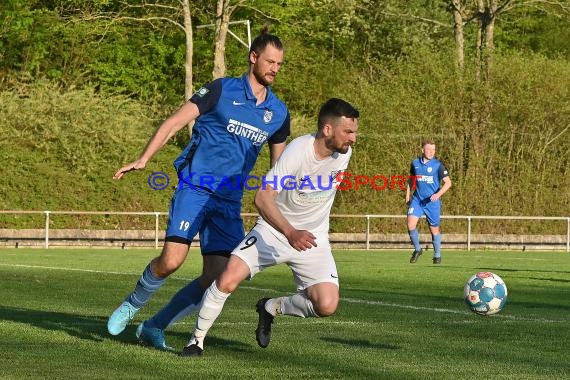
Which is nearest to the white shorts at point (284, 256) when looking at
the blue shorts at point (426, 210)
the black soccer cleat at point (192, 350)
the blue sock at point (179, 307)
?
the black soccer cleat at point (192, 350)

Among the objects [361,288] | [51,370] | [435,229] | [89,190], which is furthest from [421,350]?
[89,190]

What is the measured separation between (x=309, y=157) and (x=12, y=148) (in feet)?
96.3

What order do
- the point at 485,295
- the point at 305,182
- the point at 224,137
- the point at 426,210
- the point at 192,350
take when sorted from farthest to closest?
the point at 426,210
the point at 485,295
the point at 224,137
the point at 305,182
the point at 192,350

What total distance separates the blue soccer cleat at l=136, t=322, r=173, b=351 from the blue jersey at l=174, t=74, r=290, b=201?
3.40 ft

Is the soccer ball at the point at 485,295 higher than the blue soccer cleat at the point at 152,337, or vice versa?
the soccer ball at the point at 485,295

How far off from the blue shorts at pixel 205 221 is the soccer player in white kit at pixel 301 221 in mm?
450

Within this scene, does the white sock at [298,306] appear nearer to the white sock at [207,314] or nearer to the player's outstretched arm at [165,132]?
the white sock at [207,314]

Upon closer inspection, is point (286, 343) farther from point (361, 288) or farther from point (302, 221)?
point (361, 288)

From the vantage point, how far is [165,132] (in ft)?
29.6

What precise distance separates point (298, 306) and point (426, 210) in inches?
642

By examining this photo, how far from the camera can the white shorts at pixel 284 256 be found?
28.7 feet

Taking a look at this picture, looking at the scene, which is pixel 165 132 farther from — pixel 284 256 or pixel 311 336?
pixel 311 336

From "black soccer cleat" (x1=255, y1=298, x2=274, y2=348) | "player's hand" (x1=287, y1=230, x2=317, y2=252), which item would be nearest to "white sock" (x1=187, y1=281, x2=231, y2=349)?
"black soccer cleat" (x1=255, y1=298, x2=274, y2=348)

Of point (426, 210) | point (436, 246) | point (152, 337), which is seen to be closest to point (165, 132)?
point (152, 337)
